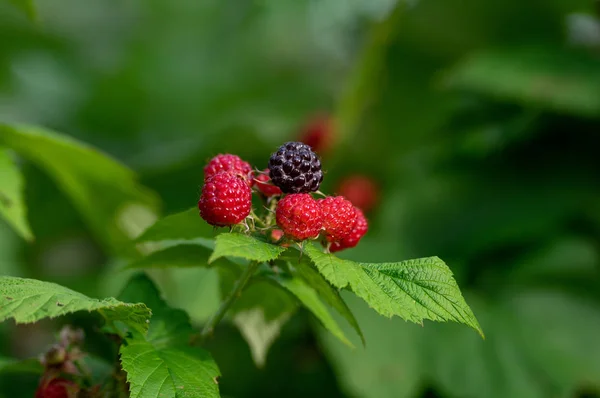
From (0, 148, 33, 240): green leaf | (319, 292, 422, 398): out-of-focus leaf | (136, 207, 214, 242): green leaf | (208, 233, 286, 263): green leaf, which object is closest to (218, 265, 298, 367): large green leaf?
(136, 207, 214, 242): green leaf

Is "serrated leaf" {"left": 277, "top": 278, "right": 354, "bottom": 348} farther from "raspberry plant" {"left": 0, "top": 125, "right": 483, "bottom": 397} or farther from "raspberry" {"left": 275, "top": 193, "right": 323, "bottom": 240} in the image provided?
"raspberry" {"left": 275, "top": 193, "right": 323, "bottom": 240}

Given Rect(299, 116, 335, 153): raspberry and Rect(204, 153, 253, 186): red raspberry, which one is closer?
Rect(204, 153, 253, 186): red raspberry

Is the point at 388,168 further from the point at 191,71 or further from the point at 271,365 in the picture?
the point at 191,71

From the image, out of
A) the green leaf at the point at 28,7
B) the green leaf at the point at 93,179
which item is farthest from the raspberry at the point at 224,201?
the green leaf at the point at 28,7

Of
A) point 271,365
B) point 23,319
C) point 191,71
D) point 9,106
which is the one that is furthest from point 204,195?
point 191,71

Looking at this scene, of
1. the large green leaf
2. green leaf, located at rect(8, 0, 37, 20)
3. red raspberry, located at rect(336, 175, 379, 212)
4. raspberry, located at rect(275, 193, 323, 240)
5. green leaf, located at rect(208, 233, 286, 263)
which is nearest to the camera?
green leaf, located at rect(208, 233, 286, 263)


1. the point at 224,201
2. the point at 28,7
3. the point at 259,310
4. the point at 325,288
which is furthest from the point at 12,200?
the point at 325,288
